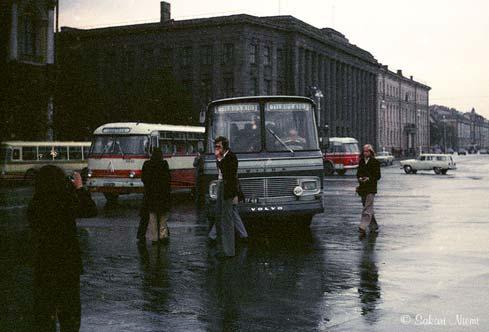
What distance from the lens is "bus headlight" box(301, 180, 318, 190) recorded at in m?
14.0

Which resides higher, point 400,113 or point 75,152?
point 400,113

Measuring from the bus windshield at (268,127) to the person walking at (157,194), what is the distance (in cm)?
180

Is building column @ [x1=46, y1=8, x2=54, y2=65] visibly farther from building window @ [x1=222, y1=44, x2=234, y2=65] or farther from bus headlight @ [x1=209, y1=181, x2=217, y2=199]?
bus headlight @ [x1=209, y1=181, x2=217, y2=199]

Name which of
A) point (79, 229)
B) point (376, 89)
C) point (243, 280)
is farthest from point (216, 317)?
point (376, 89)

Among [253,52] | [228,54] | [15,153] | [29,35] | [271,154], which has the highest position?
[253,52]

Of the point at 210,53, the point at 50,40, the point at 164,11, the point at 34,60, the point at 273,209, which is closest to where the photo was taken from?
the point at 273,209

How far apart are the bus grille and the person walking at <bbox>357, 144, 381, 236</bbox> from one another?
5.49 feet

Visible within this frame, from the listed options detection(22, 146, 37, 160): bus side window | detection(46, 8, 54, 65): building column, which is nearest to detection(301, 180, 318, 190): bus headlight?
detection(22, 146, 37, 160): bus side window

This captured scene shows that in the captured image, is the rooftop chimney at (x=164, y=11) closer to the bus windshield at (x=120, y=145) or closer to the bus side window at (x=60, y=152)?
the bus side window at (x=60, y=152)

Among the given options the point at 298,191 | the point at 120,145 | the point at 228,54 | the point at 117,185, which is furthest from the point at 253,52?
the point at 298,191

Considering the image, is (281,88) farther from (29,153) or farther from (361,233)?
(361,233)

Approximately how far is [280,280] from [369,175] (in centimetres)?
581

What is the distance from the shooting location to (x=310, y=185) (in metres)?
14.0

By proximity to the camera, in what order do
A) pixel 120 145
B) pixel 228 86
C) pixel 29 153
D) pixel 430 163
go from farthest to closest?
pixel 228 86
pixel 430 163
pixel 29 153
pixel 120 145
